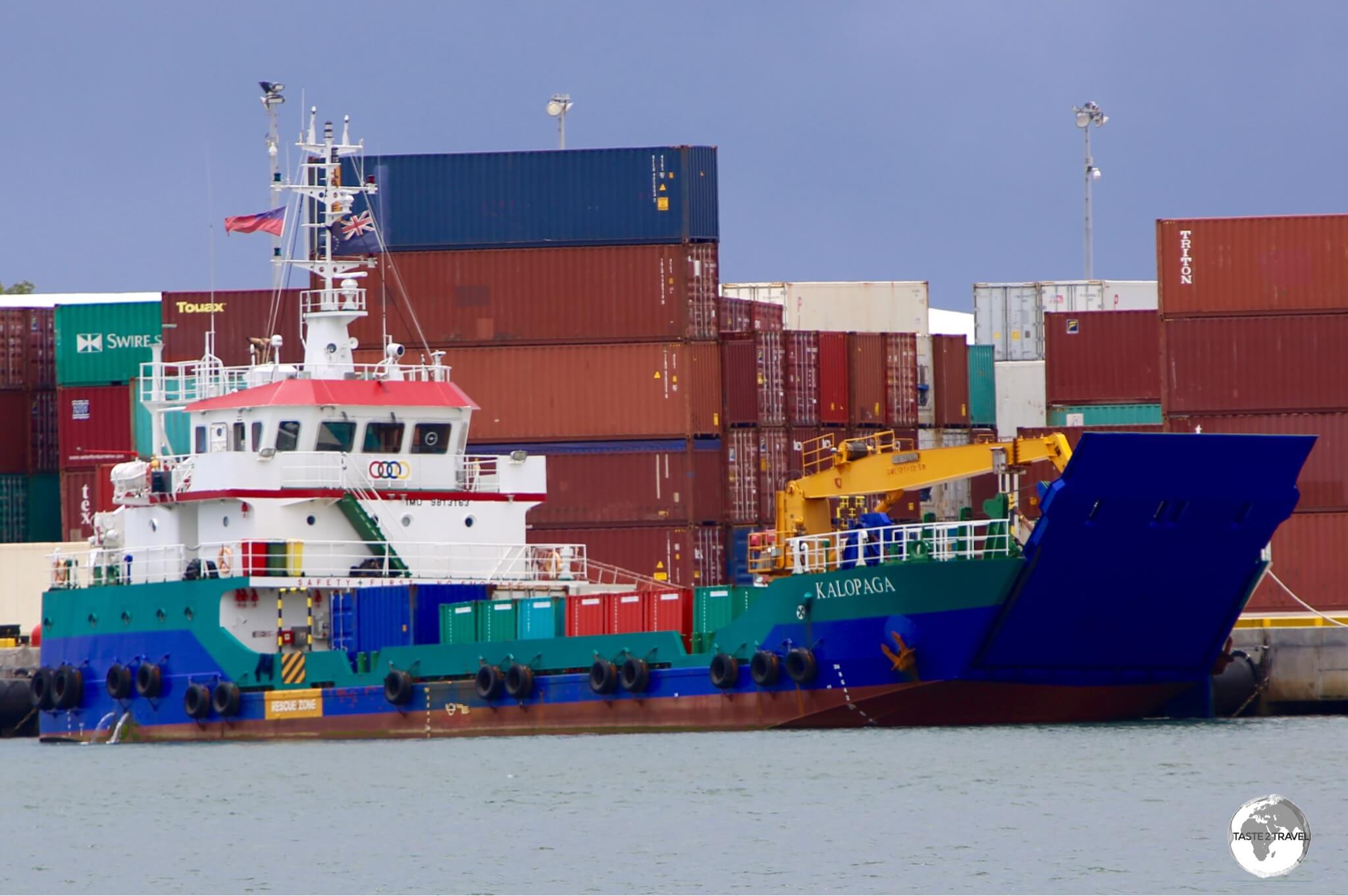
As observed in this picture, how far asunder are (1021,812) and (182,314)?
20987mm

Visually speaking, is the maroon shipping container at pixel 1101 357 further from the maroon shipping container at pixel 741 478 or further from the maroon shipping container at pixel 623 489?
the maroon shipping container at pixel 623 489

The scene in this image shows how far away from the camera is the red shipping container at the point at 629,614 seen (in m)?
26.6

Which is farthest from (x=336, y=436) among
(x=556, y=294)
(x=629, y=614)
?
(x=556, y=294)

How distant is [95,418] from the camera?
3853cm

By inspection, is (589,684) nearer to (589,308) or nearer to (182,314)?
(589,308)

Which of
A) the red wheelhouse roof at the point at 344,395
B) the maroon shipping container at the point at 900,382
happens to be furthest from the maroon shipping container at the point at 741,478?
the red wheelhouse roof at the point at 344,395

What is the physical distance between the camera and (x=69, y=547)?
36469 millimetres

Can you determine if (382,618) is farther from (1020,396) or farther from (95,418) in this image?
(1020,396)

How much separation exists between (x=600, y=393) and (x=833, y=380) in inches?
192

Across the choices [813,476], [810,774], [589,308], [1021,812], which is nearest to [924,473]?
[813,476]

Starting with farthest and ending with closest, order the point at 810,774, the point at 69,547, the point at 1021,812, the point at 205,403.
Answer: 1. the point at 69,547
2. the point at 205,403
3. the point at 810,774
4. the point at 1021,812

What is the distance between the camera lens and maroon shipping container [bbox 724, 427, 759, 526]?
3491cm

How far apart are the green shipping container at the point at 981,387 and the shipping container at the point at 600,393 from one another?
8481 millimetres

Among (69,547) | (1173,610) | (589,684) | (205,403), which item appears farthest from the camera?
(69,547)
